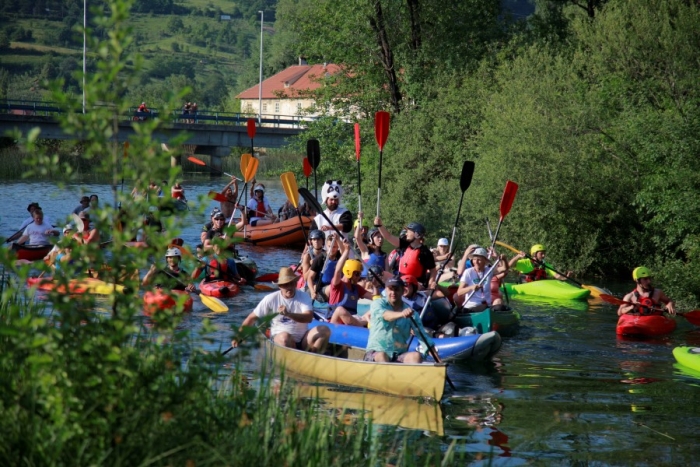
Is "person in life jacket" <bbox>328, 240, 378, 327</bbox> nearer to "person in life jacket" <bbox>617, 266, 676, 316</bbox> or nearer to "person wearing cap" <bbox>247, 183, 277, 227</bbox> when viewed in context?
"person in life jacket" <bbox>617, 266, 676, 316</bbox>

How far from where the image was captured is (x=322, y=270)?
498 inches

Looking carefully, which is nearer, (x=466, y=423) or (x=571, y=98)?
(x=466, y=423)

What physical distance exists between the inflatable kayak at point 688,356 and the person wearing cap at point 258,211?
1473cm

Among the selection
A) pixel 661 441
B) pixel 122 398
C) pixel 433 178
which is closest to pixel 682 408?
pixel 661 441

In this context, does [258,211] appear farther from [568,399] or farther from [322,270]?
[568,399]

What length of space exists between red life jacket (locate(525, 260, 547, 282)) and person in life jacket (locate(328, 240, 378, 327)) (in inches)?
254

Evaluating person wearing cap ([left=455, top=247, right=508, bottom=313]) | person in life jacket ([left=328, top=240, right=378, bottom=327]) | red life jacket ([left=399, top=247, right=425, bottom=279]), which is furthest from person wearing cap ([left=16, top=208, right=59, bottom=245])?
person wearing cap ([left=455, top=247, right=508, bottom=313])

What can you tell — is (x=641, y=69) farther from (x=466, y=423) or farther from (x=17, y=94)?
(x=17, y=94)

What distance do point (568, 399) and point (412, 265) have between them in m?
3.08

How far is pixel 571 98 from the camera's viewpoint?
20.1m

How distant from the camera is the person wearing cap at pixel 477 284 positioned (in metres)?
12.2

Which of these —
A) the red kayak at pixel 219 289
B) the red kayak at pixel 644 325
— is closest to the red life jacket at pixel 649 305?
the red kayak at pixel 644 325

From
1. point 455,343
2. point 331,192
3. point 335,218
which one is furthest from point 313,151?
point 455,343

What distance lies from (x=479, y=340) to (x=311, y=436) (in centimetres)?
530
